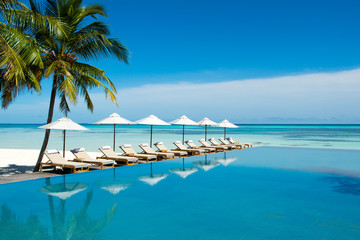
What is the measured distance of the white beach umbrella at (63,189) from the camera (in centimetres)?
643

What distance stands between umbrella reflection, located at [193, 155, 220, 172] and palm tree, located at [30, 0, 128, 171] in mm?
3712

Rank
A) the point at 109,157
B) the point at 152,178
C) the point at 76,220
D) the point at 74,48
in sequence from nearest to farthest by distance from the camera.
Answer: the point at 76,220 < the point at 152,178 < the point at 74,48 < the point at 109,157

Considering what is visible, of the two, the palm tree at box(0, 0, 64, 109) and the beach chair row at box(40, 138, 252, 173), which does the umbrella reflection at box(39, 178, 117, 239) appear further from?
the palm tree at box(0, 0, 64, 109)

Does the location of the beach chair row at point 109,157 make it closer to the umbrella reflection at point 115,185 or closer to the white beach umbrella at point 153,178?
the umbrella reflection at point 115,185

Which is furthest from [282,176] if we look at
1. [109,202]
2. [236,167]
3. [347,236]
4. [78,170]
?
[78,170]

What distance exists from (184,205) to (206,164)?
5.35m

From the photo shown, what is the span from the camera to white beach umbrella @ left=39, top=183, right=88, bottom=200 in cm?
643

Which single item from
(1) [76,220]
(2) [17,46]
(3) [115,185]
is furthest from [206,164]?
(2) [17,46]

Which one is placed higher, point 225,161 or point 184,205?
point 225,161

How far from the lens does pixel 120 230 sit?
175 inches

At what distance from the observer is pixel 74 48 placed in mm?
9664

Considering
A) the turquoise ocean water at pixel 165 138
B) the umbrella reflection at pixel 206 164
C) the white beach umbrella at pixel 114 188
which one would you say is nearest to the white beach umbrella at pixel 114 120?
the umbrella reflection at pixel 206 164

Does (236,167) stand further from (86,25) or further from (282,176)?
(86,25)

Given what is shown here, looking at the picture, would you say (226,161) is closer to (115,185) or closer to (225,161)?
(225,161)
